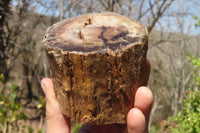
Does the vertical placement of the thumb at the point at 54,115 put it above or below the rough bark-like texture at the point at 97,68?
below

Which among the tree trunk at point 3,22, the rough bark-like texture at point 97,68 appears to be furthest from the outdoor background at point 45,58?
the rough bark-like texture at point 97,68

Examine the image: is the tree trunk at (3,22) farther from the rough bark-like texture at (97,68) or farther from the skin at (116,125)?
the rough bark-like texture at (97,68)

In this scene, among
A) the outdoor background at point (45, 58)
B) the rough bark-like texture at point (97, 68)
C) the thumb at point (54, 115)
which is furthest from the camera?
the outdoor background at point (45, 58)

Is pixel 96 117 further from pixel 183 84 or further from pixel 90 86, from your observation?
pixel 183 84

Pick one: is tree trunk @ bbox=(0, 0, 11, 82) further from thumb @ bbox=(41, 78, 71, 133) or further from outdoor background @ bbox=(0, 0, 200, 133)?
thumb @ bbox=(41, 78, 71, 133)

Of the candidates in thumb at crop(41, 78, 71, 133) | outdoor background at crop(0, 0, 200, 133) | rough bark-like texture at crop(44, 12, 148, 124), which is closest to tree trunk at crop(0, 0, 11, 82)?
outdoor background at crop(0, 0, 200, 133)

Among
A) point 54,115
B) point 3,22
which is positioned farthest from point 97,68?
point 3,22
